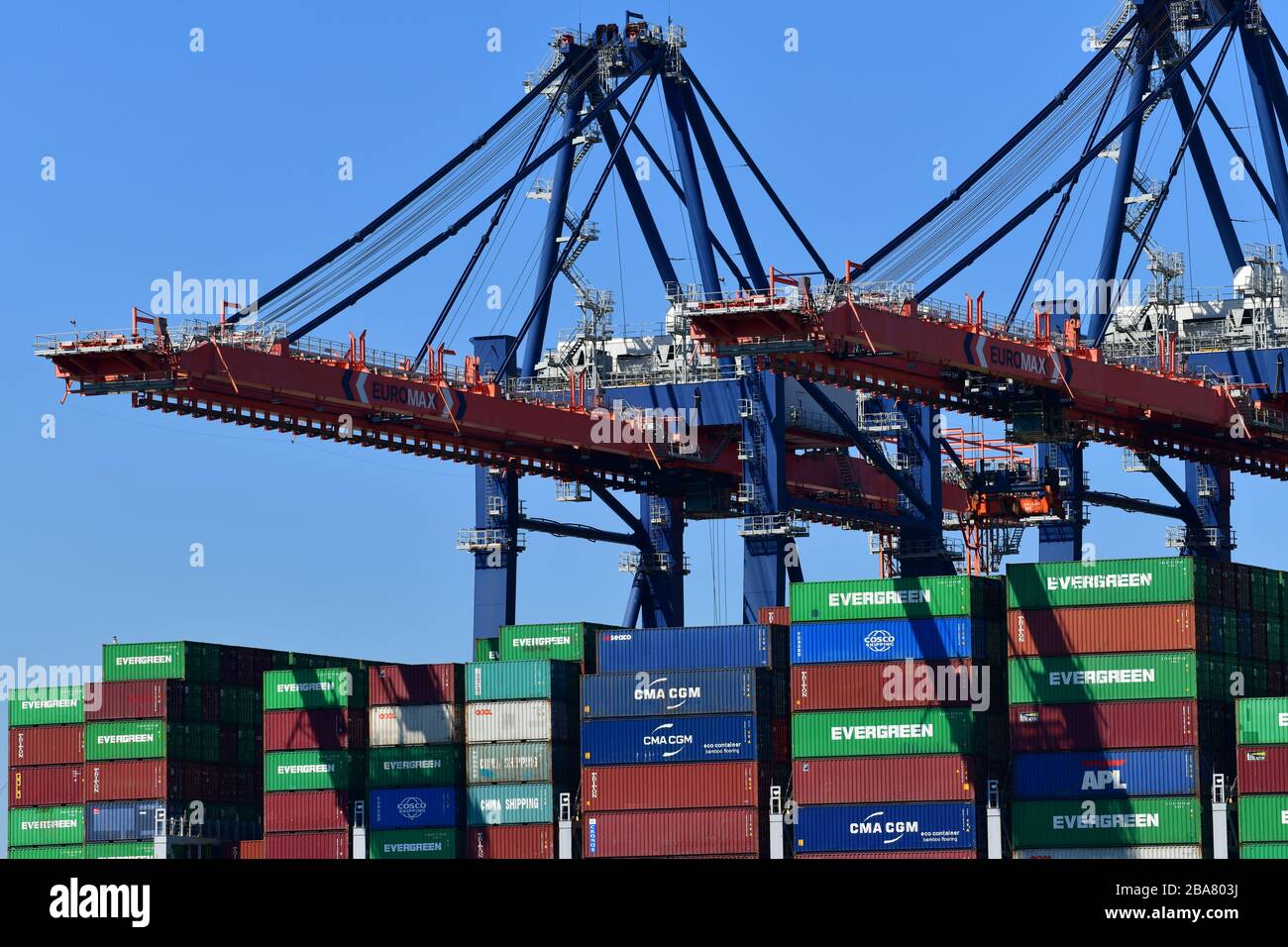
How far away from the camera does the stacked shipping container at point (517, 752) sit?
6066 cm

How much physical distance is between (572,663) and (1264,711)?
65.1 feet

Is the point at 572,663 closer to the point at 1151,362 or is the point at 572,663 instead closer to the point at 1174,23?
the point at 1151,362

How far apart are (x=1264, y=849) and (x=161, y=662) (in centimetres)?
3646

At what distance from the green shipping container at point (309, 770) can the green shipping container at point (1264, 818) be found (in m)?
26.3

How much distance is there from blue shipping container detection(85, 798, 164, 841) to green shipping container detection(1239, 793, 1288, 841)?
34.2m

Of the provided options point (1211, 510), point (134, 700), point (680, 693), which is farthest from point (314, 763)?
point (1211, 510)

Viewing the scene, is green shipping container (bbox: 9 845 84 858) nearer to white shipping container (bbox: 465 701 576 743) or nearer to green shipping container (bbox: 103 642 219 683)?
green shipping container (bbox: 103 642 219 683)

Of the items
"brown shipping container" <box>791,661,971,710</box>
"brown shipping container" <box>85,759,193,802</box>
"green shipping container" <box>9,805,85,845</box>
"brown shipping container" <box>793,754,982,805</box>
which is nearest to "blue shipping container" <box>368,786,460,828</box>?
"brown shipping container" <box>85,759,193,802</box>

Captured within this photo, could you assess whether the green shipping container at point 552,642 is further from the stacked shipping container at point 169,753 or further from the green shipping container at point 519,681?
the stacked shipping container at point 169,753

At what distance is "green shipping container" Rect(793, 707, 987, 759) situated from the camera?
55344 millimetres

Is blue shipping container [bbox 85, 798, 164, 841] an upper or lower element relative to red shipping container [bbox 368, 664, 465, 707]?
lower

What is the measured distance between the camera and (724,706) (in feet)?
191

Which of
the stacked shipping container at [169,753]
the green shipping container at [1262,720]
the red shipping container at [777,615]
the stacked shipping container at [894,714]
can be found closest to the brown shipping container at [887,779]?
the stacked shipping container at [894,714]
